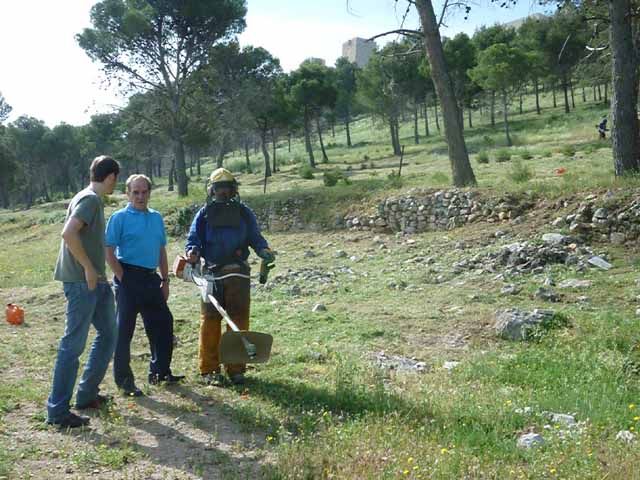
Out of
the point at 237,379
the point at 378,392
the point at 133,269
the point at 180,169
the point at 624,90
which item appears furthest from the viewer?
the point at 180,169

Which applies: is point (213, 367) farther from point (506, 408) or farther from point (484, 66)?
point (484, 66)

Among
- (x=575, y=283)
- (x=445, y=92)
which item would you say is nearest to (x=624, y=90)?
(x=445, y=92)

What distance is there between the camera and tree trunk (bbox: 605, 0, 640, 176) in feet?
34.2

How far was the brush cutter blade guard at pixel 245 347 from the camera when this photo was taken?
4.65m

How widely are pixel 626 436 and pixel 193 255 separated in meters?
3.42

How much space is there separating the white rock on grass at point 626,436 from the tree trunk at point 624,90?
25.6 feet

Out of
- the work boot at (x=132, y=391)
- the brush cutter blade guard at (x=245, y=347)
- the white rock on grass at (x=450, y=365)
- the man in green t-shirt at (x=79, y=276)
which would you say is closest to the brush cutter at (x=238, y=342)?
the brush cutter blade guard at (x=245, y=347)

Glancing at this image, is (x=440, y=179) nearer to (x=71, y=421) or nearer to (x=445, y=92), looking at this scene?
(x=445, y=92)

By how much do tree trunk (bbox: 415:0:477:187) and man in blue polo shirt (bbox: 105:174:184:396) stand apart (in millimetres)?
9638

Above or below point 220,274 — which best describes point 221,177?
above

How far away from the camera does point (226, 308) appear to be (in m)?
5.23

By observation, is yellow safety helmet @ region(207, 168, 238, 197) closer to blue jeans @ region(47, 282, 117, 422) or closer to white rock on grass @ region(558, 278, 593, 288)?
blue jeans @ region(47, 282, 117, 422)

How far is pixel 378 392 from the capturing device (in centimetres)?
450

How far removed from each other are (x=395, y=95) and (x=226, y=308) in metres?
37.0
